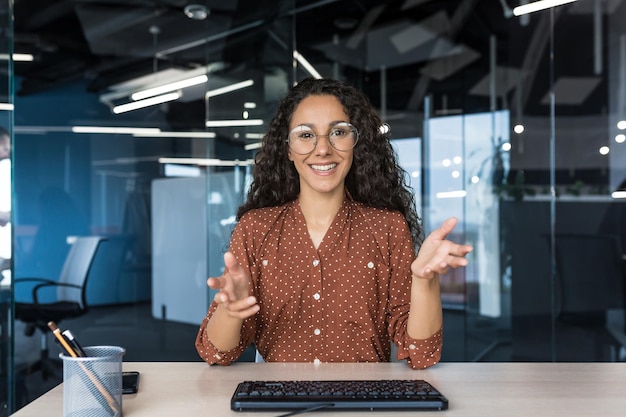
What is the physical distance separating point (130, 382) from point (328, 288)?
713 millimetres

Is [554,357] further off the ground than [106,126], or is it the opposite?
[106,126]

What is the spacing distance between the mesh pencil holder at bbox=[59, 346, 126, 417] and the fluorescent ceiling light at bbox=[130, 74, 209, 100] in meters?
4.22

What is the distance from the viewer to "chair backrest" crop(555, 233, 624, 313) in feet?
14.9

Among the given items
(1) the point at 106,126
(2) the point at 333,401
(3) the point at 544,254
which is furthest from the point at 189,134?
(2) the point at 333,401

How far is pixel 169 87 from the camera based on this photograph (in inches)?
197

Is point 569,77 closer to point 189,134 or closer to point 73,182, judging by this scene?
point 189,134

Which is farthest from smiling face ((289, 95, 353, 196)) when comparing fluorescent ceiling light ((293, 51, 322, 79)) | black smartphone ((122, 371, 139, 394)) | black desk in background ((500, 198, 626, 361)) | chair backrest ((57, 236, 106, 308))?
chair backrest ((57, 236, 106, 308))

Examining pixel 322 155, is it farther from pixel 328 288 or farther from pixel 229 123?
pixel 229 123

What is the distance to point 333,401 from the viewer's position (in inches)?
43.3

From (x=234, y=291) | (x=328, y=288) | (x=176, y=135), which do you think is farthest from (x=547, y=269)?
(x=234, y=291)

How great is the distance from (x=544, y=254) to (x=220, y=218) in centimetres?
249

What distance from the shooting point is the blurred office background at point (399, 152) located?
455 centimetres

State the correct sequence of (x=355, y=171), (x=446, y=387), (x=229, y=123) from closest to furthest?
(x=446, y=387) → (x=355, y=171) → (x=229, y=123)

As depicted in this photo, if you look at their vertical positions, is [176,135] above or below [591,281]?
above
